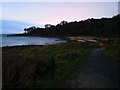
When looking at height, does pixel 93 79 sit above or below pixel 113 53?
below

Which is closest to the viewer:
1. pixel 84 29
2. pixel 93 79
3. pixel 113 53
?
pixel 93 79

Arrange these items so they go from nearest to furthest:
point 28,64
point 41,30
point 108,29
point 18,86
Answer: point 18,86 → point 28,64 → point 108,29 → point 41,30

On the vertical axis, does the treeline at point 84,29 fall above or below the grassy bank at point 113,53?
above

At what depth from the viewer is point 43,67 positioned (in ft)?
39.3

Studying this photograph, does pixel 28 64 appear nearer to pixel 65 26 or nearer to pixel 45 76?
pixel 45 76

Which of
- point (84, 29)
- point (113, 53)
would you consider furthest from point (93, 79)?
point (84, 29)

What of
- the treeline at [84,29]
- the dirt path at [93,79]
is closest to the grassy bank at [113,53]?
the dirt path at [93,79]

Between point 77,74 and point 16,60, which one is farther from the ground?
point 16,60

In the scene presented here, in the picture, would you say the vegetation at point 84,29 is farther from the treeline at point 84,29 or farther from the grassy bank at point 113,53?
the grassy bank at point 113,53

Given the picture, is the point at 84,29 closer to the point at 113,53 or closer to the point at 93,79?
the point at 113,53

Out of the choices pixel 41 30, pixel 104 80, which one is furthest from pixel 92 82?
pixel 41 30

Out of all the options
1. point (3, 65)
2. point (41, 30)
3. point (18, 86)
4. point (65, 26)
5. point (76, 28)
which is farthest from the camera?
point (41, 30)

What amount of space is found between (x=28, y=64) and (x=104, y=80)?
339cm

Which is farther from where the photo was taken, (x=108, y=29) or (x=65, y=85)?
(x=108, y=29)
